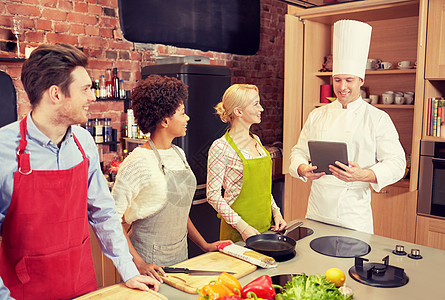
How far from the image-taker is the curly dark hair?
74.3 inches

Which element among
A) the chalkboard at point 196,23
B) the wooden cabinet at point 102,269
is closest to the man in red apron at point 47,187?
the wooden cabinet at point 102,269

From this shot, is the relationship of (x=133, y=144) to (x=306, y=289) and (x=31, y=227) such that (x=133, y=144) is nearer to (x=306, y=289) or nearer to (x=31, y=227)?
(x=31, y=227)

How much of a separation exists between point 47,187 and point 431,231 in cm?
277

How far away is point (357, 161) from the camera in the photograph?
7.71 ft

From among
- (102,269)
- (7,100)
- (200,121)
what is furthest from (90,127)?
(102,269)

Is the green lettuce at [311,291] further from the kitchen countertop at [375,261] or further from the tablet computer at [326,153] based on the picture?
the tablet computer at [326,153]

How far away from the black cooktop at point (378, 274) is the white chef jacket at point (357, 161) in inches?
26.7

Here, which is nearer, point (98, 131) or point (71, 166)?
point (71, 166)

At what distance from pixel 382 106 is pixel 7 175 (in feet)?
9.50

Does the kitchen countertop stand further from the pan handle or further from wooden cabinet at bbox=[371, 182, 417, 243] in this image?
wooden cabinet at bbox=[371, 182, 417, 243]

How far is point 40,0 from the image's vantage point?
9.59 feet

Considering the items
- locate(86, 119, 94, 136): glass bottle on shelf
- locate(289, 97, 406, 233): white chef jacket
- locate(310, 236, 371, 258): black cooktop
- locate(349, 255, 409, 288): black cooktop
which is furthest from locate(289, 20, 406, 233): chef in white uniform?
locate(86, 119, 94, 136): glass bottle on shelf


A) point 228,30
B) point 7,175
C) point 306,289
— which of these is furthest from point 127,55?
point 306,289

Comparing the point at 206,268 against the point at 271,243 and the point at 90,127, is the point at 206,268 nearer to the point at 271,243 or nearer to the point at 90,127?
the point at 271,243
